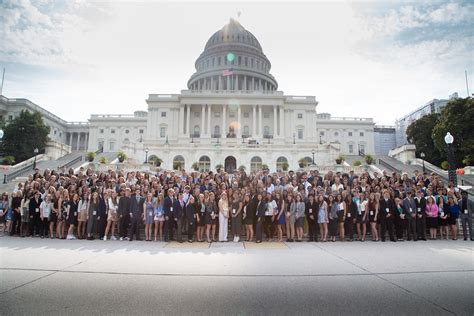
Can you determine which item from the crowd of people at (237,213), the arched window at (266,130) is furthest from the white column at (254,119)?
the crowd of people at (237,213)

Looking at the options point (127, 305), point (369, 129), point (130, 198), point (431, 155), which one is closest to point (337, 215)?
point (130, 198)

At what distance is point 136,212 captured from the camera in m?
11.3

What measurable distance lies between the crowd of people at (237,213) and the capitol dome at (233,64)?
71868 millimetres

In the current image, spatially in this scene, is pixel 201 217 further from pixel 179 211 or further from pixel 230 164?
pixel 230 164

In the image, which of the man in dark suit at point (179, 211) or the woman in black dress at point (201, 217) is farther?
the woman in black dress at point (201, 217)

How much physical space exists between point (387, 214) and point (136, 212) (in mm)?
10143

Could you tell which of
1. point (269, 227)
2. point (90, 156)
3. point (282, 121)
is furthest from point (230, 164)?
point (269, 227)

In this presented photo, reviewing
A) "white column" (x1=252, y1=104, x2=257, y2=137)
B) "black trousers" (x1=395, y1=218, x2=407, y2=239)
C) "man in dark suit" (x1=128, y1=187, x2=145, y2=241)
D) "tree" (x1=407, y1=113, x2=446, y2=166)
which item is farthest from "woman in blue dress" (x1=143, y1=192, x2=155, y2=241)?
"white column" (x1=252, y1=104, x2=257, y2=137)

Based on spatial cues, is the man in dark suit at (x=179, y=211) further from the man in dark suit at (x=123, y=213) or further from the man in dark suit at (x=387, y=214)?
the man in dark suit at (x=387, y=214)

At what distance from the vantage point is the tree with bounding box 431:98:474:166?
3234cm

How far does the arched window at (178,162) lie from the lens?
39.9 meters

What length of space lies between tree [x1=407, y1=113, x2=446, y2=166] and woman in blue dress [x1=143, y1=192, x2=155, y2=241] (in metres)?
45.7

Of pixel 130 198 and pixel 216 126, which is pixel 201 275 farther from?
pixel 216 126

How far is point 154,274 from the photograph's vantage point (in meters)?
6.00
